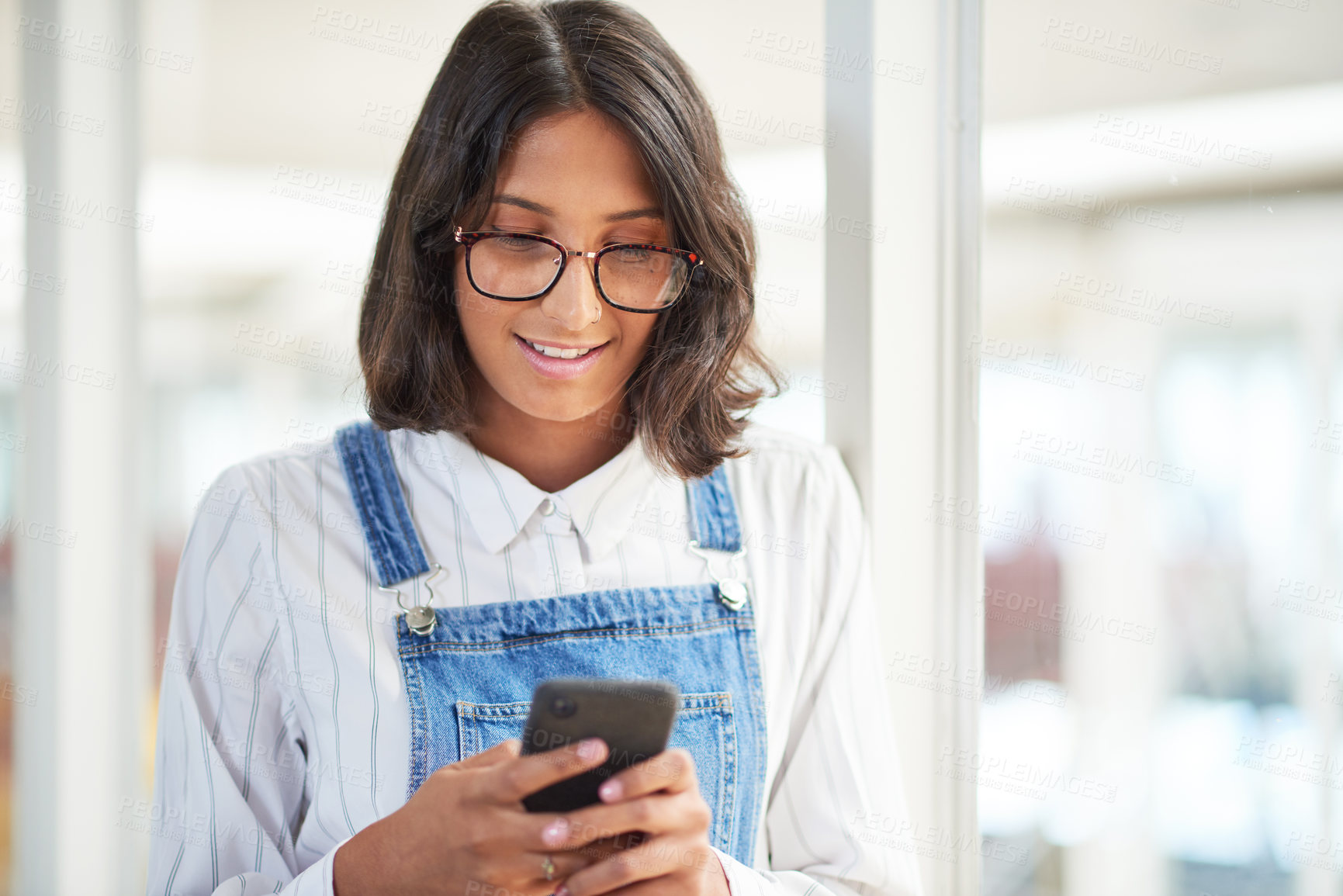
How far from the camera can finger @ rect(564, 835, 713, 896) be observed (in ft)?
2.71

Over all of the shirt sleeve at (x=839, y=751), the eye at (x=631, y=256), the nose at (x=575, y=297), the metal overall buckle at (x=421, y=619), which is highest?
the eye at (x=631, y=256)

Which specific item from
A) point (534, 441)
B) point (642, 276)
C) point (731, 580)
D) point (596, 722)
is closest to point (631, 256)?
point (642, 276)

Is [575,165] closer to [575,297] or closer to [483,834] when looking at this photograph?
[575,297]

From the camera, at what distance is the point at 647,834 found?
0.86m

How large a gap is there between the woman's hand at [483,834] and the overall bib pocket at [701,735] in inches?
5.6

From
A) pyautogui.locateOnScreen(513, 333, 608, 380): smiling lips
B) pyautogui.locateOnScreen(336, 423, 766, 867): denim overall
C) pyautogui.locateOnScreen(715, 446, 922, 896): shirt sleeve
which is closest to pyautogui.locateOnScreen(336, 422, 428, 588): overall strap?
pyautogui.locateOnScreen(336, 423, 766, 867): denim overall

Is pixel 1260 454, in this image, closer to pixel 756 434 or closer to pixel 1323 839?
pixel 1323 839

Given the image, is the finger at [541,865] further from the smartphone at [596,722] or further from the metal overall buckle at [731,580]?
the metal overall buckle at [731,580]

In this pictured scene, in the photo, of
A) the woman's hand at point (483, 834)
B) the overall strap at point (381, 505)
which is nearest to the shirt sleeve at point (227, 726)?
the overall strap at point (381, 505)

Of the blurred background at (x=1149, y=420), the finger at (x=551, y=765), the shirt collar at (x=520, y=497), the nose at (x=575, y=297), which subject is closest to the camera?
the finger at (x=551, y=765)

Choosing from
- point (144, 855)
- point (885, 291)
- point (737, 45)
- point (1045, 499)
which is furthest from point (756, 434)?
point (144, 855)

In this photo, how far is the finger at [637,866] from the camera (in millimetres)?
827

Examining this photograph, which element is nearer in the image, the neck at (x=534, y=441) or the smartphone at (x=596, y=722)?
the smartphone at (x=596, y=722)

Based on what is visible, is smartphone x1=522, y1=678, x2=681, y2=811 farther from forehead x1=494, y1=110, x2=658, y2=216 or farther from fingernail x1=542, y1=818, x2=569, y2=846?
forehead x1=494, y1=110, x2=658, y2=216
